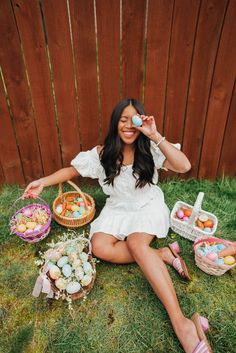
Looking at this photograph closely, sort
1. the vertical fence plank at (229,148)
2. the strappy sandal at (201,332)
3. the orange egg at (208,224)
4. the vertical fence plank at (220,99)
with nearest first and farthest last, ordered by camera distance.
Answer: the strappy sandal at (201,332), the vertical fence plank at (220,99), the orange egg at (208,224), the vertical fence plank at (229,148)

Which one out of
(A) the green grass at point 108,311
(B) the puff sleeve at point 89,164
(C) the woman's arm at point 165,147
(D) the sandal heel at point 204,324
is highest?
(C) the woman's arm at point 165,147

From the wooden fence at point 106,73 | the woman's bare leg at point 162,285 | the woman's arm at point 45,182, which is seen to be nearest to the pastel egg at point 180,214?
the woman's bare leg at point 162,285

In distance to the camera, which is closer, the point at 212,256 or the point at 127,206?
the point at 212,256

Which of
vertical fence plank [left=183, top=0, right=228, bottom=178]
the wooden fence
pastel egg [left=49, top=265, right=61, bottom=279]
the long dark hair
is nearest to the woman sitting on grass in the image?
the long dark hair

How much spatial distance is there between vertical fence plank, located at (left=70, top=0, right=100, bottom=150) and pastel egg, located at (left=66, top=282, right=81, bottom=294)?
1.38 m

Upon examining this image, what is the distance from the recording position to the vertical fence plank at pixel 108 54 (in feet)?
7.94

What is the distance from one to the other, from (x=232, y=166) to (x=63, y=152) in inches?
69.4

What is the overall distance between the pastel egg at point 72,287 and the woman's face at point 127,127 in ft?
3.58

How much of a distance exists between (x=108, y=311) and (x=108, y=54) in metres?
2.03

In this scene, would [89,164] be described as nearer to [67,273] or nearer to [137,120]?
[137,120]

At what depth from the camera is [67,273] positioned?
7.34 ft

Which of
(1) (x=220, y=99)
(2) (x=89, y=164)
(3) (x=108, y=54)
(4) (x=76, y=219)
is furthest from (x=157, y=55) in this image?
(4) (x=76, y=219)

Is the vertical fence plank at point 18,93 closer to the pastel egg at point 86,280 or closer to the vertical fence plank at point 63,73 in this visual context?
the vertical fence plank at point 63,73

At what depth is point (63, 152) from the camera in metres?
3.13
